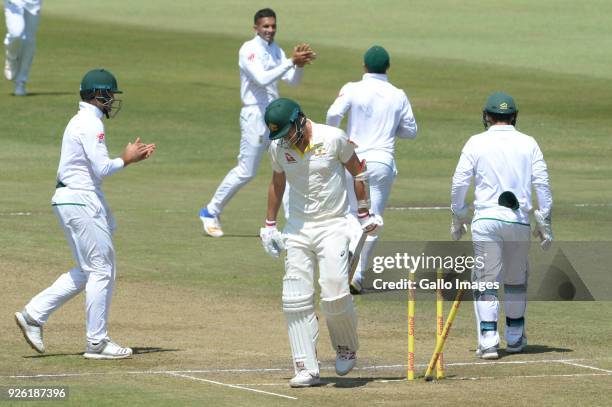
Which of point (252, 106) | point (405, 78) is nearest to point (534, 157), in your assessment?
point (252, 106)

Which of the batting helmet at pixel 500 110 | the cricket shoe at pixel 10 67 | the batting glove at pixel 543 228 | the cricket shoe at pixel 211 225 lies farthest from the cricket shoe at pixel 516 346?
the cricket shoe at pixel 10 67

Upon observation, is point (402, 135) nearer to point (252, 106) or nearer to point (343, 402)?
point (252, 106)

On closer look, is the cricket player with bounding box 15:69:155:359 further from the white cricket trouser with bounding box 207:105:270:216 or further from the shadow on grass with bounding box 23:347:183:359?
the white cricket trouser with bounding box 207:105:270:216

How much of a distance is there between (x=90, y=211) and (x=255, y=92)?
7.07 meters

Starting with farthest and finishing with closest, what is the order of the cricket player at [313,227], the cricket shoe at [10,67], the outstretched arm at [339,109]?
the cricket shoe at [10,67]
the outstretched arm at [339,109]
the cricket player at [313,227]

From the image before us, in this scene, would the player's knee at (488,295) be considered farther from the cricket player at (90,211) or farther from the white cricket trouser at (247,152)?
the white cricket trouser at (247,152)

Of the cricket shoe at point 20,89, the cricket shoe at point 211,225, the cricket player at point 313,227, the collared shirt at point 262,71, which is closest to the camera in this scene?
the cricket player at point 313,227

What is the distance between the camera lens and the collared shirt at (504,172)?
43.2 ft

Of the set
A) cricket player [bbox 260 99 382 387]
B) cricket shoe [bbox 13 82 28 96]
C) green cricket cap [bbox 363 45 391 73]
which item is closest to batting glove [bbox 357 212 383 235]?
cricket player [bbox 260 99 382 387]

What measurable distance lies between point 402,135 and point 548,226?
13.1ft

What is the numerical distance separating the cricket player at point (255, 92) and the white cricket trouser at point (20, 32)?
13.9 m

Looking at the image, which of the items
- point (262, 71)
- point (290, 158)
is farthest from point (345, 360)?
point (262, 71)

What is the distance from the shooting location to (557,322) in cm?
1473

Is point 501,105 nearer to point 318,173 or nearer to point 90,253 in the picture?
point 318,173
